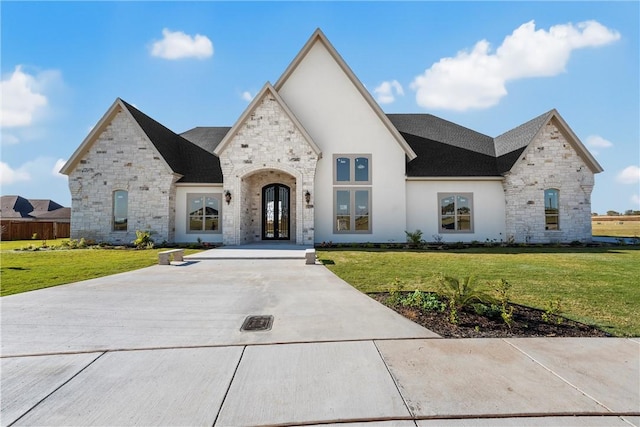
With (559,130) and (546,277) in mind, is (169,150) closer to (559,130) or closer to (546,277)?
(546,277)

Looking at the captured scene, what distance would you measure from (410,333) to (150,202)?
16.5 m

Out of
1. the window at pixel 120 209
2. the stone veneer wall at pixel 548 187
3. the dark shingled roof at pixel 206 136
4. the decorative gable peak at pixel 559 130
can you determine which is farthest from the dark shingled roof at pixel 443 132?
the window at pixel 120 209

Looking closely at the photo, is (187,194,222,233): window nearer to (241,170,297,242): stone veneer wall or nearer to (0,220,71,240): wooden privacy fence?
(241,170,297,242): stone veneer wall

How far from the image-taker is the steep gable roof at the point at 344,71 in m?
17.1

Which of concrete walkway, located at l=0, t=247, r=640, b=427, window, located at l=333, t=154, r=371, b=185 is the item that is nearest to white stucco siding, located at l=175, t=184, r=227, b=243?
window, located at l=333, t=154, r=371, b=185

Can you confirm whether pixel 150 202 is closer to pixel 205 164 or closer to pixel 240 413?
pixel 205 164

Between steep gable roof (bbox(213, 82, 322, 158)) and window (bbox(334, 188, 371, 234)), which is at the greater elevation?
steep gable roof (bbox(213, 82, 322, 158))

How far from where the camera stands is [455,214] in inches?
695

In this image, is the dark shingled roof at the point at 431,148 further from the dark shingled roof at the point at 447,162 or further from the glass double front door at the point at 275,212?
the glass double front door at the point at 275,212

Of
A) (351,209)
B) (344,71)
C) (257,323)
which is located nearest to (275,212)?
(351,209)

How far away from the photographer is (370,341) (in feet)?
13.3

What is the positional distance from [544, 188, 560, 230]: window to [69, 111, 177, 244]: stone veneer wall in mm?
20115

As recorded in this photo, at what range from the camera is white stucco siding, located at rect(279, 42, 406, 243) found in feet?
56.5

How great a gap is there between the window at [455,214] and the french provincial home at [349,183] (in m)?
0.06
